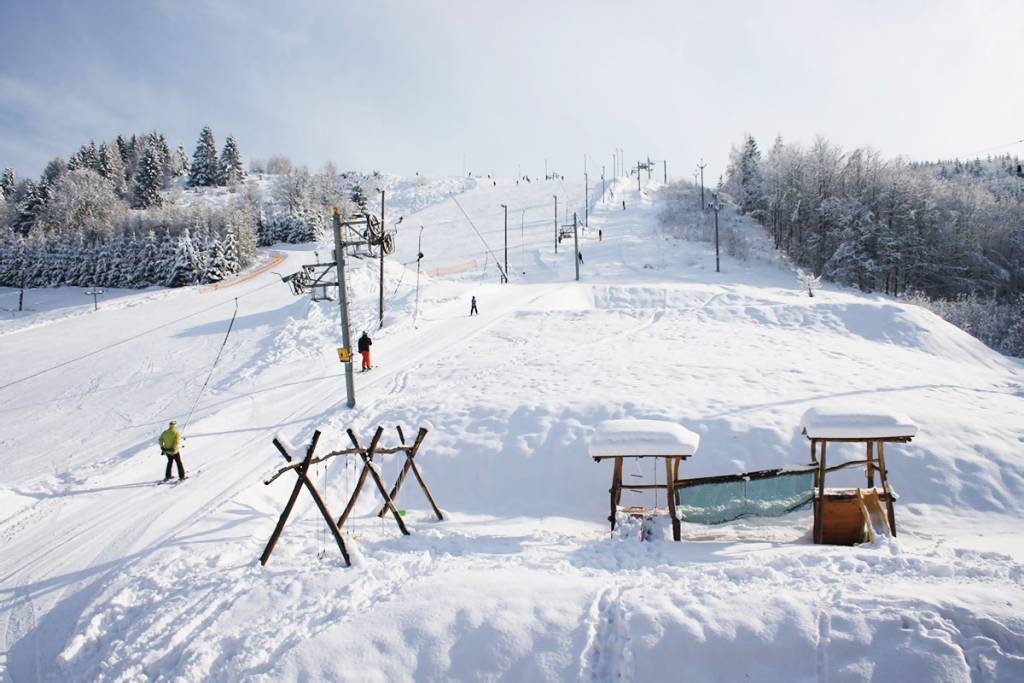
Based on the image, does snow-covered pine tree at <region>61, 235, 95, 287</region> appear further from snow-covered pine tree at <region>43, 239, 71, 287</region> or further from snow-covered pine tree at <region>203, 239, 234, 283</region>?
snow-covered pine tree at <region>203, 239, 234, 283</region>

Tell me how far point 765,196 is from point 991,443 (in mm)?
64320

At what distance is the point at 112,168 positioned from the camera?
9919 cm

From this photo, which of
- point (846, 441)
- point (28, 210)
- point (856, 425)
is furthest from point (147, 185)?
point (856, 425)

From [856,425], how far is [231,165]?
5049 inches

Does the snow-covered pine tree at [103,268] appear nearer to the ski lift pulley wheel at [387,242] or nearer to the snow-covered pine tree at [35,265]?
the snow-covered pine tree at [35,265]

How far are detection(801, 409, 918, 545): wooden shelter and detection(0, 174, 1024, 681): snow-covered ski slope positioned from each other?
0.49 metres

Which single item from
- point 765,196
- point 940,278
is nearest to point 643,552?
point 940,278

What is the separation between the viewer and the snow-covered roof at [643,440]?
24.1 ft

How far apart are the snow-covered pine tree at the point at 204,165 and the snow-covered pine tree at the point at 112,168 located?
39.2 feet

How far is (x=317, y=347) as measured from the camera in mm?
24203

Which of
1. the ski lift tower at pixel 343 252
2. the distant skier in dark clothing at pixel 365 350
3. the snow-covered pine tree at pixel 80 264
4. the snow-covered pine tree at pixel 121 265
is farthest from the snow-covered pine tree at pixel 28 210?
the ski lift tower at pixel 343 252

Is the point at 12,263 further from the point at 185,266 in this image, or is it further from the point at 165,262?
the point at 185,266

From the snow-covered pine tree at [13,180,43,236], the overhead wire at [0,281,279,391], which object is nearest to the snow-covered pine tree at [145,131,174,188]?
the snow-covered pine tree at [13,180,43,236]

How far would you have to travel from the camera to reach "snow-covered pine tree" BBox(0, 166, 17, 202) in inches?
3612
